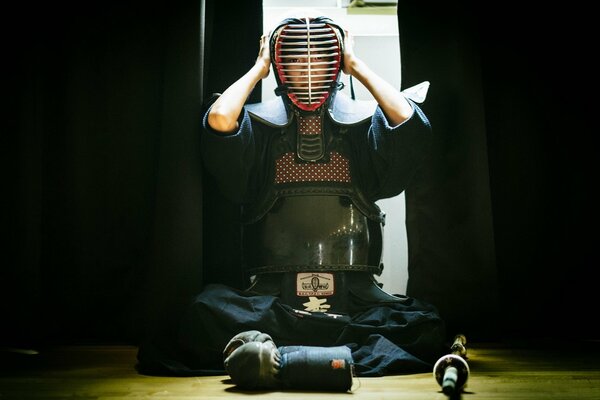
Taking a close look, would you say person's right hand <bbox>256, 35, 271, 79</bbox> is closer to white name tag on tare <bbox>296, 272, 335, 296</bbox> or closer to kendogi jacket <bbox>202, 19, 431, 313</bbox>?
kendogi jacket <bbox>202, 19, 431, 313</bbox>

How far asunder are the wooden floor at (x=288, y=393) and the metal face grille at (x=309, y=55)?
1.00 meters

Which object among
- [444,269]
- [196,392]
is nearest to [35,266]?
[196,392]

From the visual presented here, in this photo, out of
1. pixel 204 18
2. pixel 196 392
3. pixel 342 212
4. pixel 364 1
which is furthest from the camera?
pixel 364 1

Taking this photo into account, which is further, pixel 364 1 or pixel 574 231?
pixel 364 1

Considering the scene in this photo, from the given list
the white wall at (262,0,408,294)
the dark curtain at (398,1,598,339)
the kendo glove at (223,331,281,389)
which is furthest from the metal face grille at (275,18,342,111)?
the kendo glove at (223,331,281,389)

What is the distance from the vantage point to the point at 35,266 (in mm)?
2379

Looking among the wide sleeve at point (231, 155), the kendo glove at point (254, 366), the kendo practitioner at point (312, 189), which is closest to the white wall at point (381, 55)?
the kendo practitioner at point (312, 189)

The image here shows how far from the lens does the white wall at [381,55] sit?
9.36 ft

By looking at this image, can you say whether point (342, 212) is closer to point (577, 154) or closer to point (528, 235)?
point (528, 235)

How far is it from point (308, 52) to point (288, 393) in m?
1.14

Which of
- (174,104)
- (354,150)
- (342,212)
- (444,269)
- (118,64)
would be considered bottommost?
(444,269)

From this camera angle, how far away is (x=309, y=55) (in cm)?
223

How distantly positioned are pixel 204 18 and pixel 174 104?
349 millimetres

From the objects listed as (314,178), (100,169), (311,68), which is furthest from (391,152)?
(100,169)
